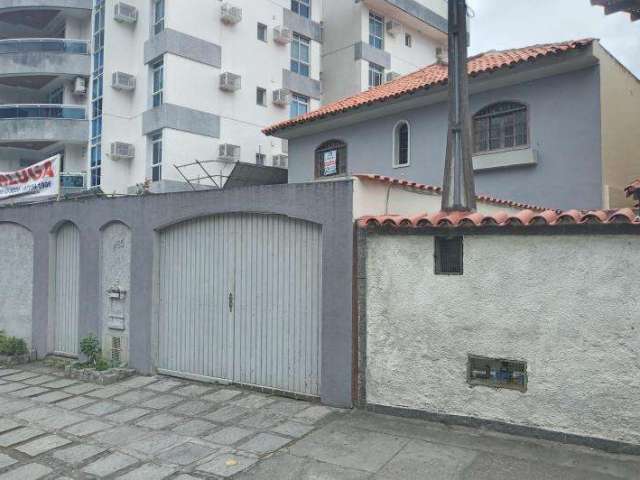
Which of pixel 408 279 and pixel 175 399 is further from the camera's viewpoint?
pixel 175 399

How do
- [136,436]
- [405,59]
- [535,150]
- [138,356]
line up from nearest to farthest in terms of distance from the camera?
[136,436], [138,356], [535,150], [405,59]

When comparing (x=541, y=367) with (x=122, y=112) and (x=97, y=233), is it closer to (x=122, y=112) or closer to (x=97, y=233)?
(x=97, y=233)

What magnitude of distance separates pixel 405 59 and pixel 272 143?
35.5 feet

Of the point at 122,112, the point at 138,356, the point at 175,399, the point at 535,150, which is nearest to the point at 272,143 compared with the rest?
the point at 122,112

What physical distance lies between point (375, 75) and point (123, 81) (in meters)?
13.4

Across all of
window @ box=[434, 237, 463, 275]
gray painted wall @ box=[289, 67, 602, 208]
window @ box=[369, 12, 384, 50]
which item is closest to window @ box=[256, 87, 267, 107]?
window @ box=[369, 12, 384, 50]

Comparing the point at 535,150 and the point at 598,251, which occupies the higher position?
the point at 535,150

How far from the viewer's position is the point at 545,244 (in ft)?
18.5

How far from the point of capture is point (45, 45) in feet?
79.7

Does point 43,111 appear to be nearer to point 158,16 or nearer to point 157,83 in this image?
point 157,83

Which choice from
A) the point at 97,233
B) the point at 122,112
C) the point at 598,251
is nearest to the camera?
the point at 598,251

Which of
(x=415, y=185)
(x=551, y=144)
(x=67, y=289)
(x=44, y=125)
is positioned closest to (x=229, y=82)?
(x=44, y=125)

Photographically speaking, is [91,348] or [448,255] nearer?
[448,255]

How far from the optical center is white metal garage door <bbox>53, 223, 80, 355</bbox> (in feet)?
34.8
